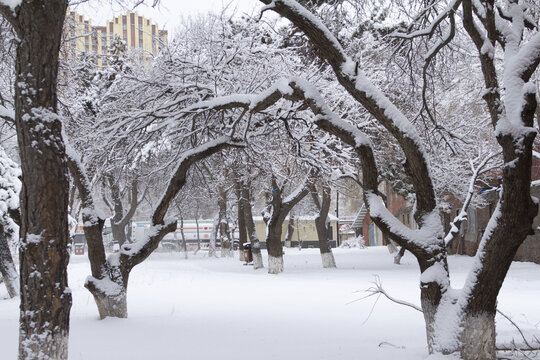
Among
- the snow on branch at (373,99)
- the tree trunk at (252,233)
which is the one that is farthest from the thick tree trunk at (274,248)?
the snow on branch at (373,99)

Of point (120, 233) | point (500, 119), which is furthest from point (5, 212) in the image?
point (120, 233)

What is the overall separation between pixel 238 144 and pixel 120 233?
25.7 m

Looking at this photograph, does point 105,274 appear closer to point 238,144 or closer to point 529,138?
point 238,144

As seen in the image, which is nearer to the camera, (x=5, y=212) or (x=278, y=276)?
(x=5, y=212)

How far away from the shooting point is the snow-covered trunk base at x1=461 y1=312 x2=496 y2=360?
622 cm

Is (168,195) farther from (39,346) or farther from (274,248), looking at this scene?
(274,248)

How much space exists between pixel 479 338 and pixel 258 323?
14.9ft

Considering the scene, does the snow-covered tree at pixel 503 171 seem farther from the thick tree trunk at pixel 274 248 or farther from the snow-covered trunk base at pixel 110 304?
the thick tree trunk at pixel 274 248

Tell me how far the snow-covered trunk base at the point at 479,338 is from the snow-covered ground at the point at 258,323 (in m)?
0.80

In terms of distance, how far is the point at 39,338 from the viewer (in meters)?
5.28

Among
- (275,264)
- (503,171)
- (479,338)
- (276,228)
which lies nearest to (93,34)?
(503,171)

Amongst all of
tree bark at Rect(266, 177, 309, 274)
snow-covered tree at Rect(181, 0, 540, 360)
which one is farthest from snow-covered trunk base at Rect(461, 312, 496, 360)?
tree bark at Rect(266, 177, 309, 274)

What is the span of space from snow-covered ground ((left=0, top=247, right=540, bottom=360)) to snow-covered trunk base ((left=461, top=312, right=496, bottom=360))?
80cm

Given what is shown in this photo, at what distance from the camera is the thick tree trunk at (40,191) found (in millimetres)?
5262
